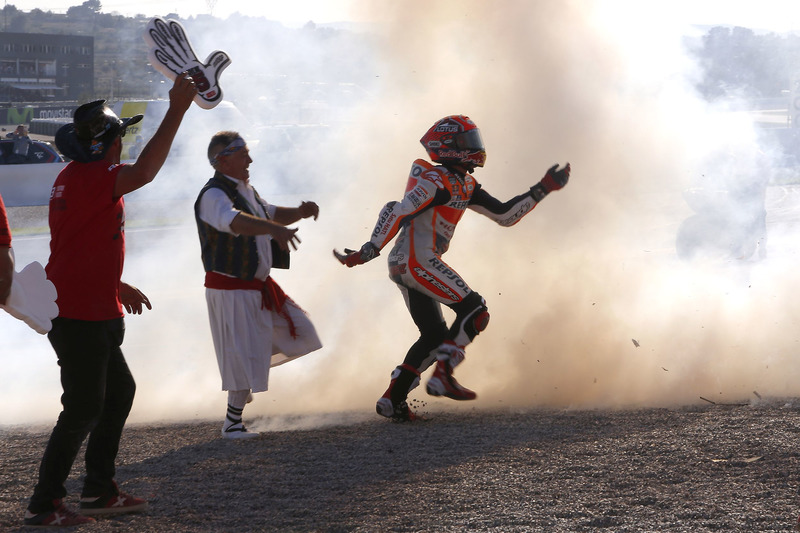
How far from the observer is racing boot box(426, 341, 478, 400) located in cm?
537

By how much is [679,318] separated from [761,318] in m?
0.61

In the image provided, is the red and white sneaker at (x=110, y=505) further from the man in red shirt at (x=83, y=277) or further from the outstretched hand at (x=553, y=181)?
the outstretched hand at (x=553, y=181)

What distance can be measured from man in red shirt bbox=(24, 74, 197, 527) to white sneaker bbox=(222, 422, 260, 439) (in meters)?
1.36

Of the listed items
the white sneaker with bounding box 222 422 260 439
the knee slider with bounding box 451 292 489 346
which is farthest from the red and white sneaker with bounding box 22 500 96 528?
the knee slider with bounding box 451 292 489 346

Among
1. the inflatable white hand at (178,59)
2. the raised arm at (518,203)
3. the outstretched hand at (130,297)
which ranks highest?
the inflatable white hand at (178,59)

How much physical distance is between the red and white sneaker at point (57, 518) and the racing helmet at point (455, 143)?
2.92 meters

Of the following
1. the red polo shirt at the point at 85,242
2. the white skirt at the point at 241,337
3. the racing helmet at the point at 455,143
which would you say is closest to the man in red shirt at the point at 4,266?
the red polo shirt at the point at 85,242

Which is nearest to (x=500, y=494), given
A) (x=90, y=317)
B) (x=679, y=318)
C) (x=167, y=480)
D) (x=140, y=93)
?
(x=167, y=480)

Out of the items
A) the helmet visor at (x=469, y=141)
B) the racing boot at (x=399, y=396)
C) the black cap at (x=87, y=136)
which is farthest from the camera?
the helmet visor at (x=469, y=141)

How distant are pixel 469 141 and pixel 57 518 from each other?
3.09 metres

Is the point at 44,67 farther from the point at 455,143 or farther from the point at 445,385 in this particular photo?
the point at 445,385

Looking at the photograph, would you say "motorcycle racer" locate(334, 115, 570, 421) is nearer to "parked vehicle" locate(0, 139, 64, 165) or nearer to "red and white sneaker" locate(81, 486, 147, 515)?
"red and white sneaker" locate(81, 486, 147, 515)

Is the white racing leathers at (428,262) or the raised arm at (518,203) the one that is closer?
the white racing leathers at (428,262)

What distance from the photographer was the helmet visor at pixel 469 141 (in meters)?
5.64
